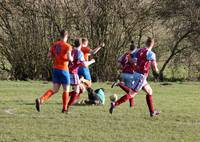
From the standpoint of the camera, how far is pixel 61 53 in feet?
42.1

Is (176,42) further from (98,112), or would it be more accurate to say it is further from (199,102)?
(98,112)

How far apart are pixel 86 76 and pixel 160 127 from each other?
4612 millimetres

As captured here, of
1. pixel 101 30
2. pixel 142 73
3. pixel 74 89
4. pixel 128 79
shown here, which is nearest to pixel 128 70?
pixel 128 79

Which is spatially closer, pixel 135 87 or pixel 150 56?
pixel 150 56

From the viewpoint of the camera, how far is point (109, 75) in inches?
983

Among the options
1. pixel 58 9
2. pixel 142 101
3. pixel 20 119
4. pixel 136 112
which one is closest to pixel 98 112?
pixel 136 112

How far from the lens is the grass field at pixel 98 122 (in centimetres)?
1000

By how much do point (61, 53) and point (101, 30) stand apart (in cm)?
1209

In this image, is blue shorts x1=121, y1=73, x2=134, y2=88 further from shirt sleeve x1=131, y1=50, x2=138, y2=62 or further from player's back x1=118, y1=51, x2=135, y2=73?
shirt sleeve x1=131, y1=50, x2=138, y2=62

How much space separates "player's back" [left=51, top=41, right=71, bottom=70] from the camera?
12.8 metres

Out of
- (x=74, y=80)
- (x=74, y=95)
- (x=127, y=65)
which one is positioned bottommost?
(x=74, y=95)

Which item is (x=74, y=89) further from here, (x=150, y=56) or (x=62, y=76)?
(x=150, y=56)

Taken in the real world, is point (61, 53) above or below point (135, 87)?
above

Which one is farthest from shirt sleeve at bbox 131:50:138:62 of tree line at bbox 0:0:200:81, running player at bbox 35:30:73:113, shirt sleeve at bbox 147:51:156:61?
tree line at bbox 0:0:200:81
